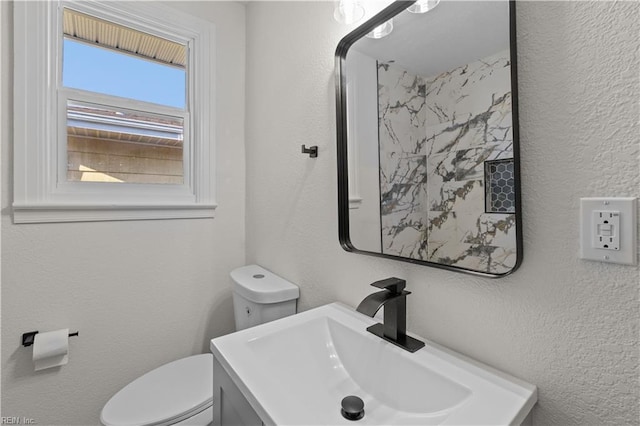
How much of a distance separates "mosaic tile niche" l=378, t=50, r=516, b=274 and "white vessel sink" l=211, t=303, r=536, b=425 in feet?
0.80

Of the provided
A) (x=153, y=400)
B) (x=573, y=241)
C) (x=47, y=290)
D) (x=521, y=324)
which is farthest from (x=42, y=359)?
(x=573, y=241)

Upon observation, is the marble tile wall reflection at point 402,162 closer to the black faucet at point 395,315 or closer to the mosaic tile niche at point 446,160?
the mosaic tile niche at point 446,160

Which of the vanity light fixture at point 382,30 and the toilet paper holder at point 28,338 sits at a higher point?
the vanity light fixture at point 382,30

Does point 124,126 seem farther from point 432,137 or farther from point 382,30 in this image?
point 432,137

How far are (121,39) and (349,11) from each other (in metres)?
1.28

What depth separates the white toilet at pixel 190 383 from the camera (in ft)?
3.42

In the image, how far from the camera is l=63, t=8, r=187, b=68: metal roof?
141cm

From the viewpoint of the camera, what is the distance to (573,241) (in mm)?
566

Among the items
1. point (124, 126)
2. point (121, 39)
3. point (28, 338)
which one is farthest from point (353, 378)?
point (121, 39)

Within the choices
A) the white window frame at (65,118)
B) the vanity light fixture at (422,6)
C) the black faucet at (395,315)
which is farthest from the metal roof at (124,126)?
the black faucet at (395,315)

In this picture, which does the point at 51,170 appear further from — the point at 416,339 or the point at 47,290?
the point at 416,339

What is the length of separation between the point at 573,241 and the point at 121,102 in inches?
73.3

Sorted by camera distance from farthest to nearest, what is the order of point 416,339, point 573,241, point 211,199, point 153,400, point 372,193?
point 211,199, point 153,400, point 372,193, point 416,339, point 573,241

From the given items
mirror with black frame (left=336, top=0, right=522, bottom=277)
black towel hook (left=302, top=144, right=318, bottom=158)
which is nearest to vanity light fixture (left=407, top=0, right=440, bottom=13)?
mirror with black frame (left=336, top=0, right=522, bottom=277)
